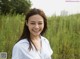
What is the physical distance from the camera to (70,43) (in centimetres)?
416

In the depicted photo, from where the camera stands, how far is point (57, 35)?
4367mm

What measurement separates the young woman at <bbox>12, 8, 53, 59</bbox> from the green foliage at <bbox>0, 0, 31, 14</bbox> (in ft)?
17.4

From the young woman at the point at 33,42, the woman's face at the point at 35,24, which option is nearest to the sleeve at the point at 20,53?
the young woman at the point at 33,42

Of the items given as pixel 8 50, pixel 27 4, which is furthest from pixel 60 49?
pixel 27 4

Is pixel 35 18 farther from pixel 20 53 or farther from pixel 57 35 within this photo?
pixel 57 35

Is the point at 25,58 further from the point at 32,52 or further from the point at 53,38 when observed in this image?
the point at 53,38

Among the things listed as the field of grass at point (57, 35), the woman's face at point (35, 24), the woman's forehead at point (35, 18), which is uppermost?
the woman's forehead at point (35, 18)

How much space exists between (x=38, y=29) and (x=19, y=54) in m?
0.21

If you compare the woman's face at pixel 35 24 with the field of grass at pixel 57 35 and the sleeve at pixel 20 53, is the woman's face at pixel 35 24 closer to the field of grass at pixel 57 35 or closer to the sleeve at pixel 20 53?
the sleeve at pixel 20 53

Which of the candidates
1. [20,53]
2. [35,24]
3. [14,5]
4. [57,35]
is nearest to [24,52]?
[20,53]

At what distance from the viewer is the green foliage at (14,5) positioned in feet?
23.7

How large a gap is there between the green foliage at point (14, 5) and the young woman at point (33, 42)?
530 centimetres

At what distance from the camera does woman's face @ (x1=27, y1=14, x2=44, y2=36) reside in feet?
5.80

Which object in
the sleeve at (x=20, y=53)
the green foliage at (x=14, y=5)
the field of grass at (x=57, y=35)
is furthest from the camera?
the green foliage at (x=14, y=5)
